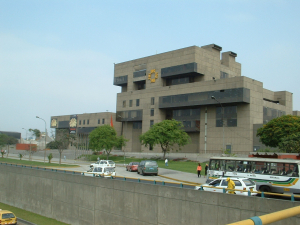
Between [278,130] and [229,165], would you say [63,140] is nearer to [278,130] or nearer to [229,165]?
[278,130]

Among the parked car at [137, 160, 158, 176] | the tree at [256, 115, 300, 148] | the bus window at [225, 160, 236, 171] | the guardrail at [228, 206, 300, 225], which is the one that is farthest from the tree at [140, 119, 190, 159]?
the guardrail at [228, 206, 300, 225]

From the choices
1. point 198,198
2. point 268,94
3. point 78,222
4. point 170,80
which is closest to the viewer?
point 198,198

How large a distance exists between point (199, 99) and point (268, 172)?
148ft

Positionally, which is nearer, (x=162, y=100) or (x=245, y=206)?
(x=245, y=206)

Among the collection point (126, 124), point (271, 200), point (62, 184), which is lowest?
point (62, 184)

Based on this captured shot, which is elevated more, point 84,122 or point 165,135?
point 84,122

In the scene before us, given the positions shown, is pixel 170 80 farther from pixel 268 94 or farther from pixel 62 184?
pixel 62 184

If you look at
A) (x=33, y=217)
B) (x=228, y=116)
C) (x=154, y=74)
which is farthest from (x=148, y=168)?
(x=154, y=74)

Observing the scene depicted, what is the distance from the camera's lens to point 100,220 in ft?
76.9

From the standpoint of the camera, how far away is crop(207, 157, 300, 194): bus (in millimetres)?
21639

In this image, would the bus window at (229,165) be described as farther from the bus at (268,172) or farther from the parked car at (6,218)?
the parked car at (6,218)

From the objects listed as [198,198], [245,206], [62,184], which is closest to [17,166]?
[62,184]

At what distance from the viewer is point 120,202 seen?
2175 centimetres

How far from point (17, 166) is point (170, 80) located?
167 ft
